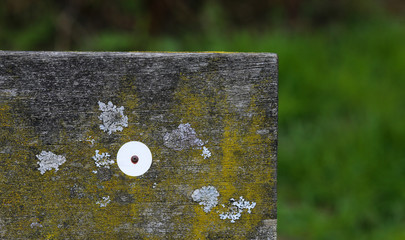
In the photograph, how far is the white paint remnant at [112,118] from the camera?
1020 millimetres

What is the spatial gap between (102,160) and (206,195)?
27 cm

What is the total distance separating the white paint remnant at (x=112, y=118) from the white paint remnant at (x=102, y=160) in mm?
58

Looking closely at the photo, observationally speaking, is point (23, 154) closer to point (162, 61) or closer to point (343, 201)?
point (162, 61)

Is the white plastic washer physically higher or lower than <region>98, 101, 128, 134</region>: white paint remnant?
lower

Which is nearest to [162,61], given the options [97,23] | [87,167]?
[87,167]

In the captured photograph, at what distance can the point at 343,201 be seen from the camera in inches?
117

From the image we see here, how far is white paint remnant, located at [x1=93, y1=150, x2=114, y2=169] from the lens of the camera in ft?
3.38

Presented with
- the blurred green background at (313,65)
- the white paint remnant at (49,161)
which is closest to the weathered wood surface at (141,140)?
the white paint remnant at (49,161)

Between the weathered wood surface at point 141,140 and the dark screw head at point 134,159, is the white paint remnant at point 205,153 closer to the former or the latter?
the weathered wood surface at point 141,140

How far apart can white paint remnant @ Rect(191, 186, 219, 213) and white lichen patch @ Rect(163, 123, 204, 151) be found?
11cm

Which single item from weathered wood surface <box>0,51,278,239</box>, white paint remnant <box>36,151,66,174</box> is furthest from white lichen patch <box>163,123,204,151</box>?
white paint remnant <box>36,151,66,174</box>

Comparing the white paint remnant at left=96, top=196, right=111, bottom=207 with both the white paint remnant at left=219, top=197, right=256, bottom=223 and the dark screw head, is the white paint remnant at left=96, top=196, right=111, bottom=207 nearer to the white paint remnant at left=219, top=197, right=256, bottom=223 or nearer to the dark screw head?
the dark screw head

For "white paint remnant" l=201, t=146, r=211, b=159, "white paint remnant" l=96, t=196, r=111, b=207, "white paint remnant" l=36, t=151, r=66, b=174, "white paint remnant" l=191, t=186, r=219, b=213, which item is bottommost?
"white paint remnant" l=96, t=196, r=111, b=207

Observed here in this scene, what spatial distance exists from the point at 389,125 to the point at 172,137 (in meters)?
2.88
